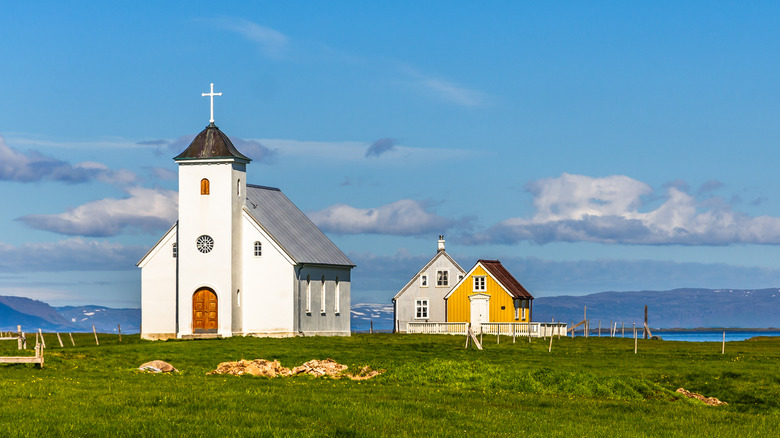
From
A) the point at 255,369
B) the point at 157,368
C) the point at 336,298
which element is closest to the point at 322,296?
the point at 336,298

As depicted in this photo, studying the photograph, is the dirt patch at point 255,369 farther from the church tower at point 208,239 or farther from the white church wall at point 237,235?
the white church wall at point 237,235

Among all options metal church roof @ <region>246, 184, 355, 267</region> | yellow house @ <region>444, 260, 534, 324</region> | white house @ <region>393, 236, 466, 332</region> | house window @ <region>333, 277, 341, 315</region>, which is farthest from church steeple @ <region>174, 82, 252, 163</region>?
white house @ <region>393, 236, 466, 332</region>

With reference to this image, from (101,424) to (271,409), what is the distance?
4.51 metres

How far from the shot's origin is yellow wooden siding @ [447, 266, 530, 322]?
3295 inches

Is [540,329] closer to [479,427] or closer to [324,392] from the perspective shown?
[324,392]

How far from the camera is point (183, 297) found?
66312 mm

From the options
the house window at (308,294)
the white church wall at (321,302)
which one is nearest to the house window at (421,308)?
the white church wall at (321,302)

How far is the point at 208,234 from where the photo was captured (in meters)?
66.2

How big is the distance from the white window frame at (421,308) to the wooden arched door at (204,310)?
94.3 feet

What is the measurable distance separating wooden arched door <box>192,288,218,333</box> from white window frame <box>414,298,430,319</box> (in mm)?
28740

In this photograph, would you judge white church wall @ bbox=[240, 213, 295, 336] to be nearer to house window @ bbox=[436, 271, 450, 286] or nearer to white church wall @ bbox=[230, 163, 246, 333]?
white church wall @ bbox=[230, 163, 246, 333]

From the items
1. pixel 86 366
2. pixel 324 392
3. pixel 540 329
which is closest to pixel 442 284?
pixel 540 329

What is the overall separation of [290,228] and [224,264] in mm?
7684

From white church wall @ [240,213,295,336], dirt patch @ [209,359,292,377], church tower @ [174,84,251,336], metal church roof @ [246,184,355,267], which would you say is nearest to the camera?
dirt patch @ [209,359,292,377]
